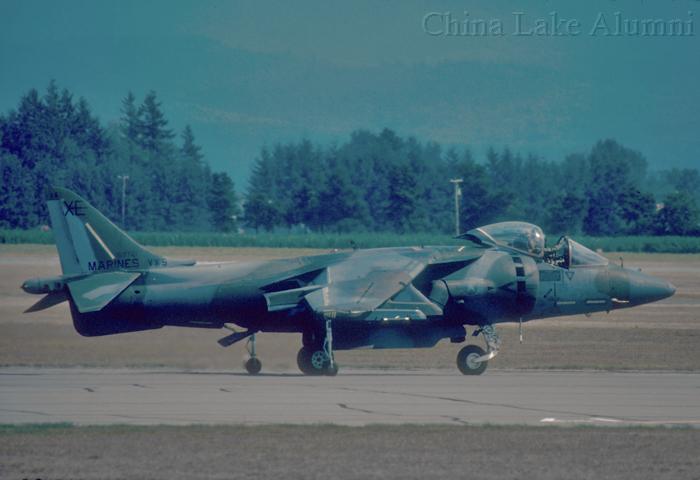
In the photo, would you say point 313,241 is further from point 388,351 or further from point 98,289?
point 98,289

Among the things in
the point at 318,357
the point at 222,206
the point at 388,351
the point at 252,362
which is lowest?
the point at 388,351

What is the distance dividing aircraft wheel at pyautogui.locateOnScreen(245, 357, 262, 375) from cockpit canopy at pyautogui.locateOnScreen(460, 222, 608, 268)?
506 centimetres

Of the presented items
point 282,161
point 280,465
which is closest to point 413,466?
point 280,465

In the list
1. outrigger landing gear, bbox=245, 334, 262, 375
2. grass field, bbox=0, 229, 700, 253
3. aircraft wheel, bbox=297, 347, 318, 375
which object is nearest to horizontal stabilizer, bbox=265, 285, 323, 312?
aircraft wheel, bbox=297, 347, 318, 375

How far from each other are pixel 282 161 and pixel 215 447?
128540 mm

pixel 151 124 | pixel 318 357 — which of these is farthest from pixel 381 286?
pixel 151 124

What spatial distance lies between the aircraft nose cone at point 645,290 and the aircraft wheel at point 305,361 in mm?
6836

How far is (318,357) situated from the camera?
21.8 m

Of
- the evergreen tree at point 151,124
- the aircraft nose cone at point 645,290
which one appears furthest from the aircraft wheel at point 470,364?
the evergreen tree at point 151,124

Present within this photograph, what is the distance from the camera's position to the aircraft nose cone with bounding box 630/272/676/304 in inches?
941

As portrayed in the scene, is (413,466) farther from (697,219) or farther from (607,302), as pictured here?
(697,219)

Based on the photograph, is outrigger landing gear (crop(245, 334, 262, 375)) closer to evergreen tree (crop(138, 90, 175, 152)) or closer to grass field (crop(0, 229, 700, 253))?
grass field (crop(0, 229, 700, 253))

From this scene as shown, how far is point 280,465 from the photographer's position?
39.7ft

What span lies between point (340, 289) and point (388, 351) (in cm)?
674
